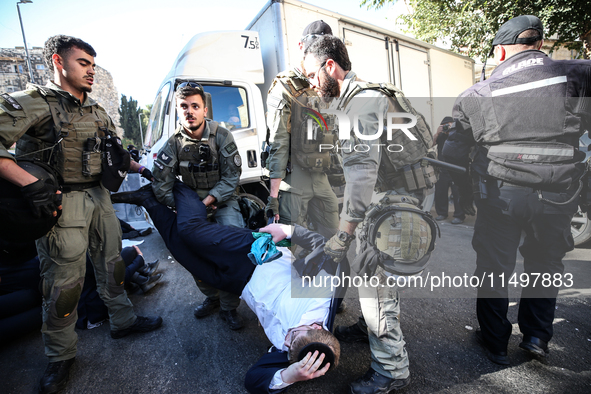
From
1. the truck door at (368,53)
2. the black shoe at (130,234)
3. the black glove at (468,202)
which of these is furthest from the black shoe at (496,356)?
the black shoe at (130,234)

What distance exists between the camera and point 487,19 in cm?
520

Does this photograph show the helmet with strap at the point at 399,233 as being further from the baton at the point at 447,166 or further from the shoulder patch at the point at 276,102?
the shoulder patch at the point at 276,102

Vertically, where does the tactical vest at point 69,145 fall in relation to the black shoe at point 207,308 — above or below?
above

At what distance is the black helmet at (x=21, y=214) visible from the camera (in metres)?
1.49

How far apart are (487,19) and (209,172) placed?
597cm

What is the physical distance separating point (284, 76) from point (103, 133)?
1.46 metres

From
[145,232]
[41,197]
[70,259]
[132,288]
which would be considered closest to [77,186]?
[41,197]

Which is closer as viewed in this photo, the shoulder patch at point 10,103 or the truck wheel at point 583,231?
the shoulder patch at point 10,103

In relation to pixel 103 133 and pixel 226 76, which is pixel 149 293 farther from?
pixel 226 76

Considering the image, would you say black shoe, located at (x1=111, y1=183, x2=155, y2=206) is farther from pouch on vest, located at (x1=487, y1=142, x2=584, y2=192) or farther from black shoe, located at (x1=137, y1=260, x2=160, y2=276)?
pouch on vest, located at (x1=487, y1=142, x2=584, y2=192)

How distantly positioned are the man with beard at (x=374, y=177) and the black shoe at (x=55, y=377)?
1.70 metres

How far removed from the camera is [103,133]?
204 cm

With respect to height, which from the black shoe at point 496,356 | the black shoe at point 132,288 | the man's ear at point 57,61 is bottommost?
the black shoe at point 496,356

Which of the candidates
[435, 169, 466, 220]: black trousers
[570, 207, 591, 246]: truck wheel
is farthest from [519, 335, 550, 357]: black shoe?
[570, 207, 591, 246]: truck wheel
